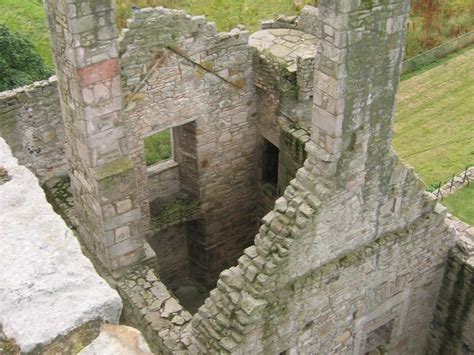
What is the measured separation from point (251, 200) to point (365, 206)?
4737mm

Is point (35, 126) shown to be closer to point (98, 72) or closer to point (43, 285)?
point (98, 72)

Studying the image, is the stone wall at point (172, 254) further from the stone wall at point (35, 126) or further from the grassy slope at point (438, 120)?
the grassy slope at point (438, 120)

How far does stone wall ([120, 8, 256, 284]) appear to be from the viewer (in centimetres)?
1020

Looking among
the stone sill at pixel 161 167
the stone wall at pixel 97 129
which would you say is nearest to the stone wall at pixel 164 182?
the stone sill at pixel 161 167

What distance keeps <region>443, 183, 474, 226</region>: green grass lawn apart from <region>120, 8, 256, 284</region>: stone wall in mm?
4455

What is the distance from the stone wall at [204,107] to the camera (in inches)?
401

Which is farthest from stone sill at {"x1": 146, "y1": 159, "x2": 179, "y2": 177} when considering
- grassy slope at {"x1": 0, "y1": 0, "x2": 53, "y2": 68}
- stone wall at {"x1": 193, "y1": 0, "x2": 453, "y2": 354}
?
grassy slope at {"x1": 0, "y1": 0, "x2": 53, "y2": 68}

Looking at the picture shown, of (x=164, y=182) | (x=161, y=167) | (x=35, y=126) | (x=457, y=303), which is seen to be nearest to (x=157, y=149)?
(x=164, y=182)

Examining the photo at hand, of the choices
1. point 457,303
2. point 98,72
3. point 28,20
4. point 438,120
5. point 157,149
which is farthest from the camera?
point 28,20

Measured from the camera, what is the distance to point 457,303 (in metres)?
10.4

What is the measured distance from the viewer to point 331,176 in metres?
7.72

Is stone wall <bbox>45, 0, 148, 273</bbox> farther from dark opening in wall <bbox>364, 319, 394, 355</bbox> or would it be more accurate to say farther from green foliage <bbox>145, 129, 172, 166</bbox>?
green foliage <bbox>145, 129, 172, 166</bbox>

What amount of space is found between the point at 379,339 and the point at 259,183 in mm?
3717

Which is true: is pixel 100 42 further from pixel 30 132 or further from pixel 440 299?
pixel 440 299
